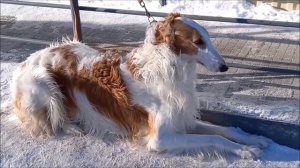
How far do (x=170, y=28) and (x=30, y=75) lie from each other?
1399 millimetres

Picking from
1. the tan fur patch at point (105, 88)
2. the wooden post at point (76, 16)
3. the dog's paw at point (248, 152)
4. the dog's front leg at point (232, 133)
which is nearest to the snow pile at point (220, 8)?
the wooden post at point (76, 16)

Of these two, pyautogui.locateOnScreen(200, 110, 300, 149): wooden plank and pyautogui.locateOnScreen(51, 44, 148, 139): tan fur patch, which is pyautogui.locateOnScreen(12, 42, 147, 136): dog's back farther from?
pyautogui.locateOnScreen(200, 110, 300, 149): wooden plank

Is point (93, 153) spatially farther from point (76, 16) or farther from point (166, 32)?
point (76, 16)

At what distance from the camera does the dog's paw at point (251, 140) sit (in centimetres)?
342

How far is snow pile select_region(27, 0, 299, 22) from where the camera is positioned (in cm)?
663

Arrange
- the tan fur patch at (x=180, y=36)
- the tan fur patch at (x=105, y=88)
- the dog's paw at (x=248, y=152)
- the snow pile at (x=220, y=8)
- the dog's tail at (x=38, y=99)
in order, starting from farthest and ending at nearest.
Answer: the snow pile at (x=220, y=8)
the dog's tail at (x=38, y=99)
the tan fur patch at (x=105, y=88)
the dog's paw at (x=248, y=152)
the tan fur patch at (x=180, y=36)

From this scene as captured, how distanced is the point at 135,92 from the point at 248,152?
3.43ft

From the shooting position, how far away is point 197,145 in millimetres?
3330

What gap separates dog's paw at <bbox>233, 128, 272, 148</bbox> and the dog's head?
2.63 ft

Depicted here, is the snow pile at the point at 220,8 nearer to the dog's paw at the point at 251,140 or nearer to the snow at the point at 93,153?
the snow at the point at 93,153

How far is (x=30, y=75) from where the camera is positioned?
11.8 feet

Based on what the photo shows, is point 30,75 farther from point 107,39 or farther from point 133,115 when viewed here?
point 107,39

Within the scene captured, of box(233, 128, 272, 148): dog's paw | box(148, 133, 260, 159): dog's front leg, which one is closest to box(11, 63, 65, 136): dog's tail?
box(148, 133, 260, 159): dog's front leg

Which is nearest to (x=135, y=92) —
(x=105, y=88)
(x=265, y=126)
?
(x=105, y=88)
